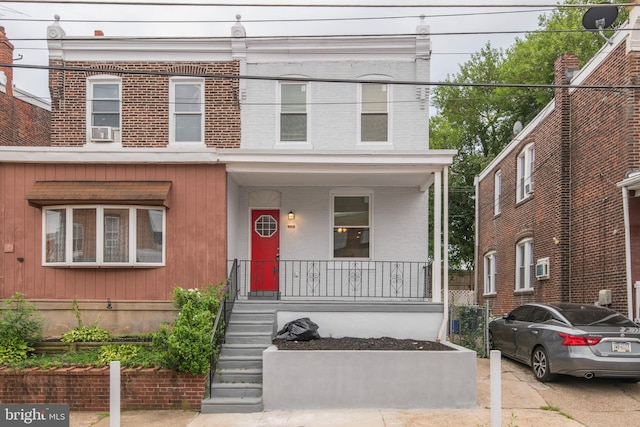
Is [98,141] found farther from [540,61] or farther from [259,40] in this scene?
[540,61]

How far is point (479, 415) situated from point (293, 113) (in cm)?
801

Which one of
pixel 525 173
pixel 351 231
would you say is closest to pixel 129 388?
pixel 351 231

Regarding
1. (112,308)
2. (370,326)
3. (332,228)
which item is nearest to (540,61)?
(332,228)

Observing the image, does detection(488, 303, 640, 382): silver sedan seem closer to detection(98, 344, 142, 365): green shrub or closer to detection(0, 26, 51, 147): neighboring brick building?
detection(98, 344, 142, 365): green shrub

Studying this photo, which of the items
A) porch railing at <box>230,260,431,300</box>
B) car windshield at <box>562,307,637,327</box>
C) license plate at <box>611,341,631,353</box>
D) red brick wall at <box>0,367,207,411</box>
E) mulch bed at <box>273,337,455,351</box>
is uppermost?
porch railing at <box>230,260,431,300</box>

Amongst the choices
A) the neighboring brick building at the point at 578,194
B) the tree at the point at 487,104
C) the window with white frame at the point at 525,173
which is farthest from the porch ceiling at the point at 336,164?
the tree at the point at 487,104

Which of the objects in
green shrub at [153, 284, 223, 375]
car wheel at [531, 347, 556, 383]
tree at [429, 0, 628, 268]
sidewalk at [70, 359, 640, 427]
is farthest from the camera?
tree at [429, 0, 628, 268]

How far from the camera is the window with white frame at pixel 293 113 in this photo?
43.6 feet

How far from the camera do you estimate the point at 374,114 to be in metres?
13.3

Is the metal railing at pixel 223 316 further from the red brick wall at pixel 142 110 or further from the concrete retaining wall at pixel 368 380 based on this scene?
the red brick wall at pixel 142 110

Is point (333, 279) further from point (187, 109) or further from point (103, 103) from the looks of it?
point (103, 103)

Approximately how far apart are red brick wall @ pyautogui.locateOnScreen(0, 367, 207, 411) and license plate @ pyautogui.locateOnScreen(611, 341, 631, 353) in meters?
6.41

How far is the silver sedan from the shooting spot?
8.63m

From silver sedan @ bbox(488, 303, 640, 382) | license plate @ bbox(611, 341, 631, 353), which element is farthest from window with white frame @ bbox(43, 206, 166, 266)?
license plate @ bbox(611, 341, 631, 353)
